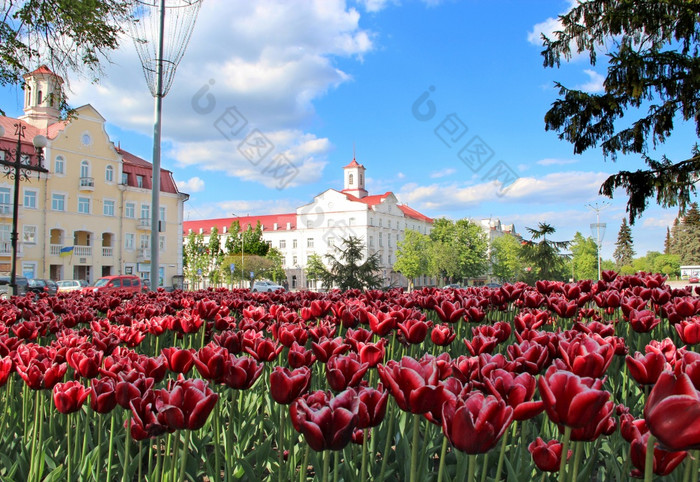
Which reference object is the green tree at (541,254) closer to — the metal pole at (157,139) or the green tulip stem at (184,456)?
the metal pole at (157,139)

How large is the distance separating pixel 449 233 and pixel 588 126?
6861 centimetres

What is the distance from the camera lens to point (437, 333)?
2.72 meters

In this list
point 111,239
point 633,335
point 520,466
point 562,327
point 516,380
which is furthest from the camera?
point 111,239

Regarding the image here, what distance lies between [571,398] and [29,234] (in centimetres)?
4649

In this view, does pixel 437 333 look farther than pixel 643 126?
No

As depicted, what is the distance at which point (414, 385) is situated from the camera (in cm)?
144

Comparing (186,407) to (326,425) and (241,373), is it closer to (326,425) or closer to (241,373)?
(241,373)

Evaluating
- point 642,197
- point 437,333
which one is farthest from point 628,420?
point 642,197

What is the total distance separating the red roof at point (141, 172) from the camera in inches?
1912

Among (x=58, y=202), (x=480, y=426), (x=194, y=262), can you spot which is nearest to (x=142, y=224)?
(x=58, y=202)

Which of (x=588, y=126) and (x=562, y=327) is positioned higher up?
(x=588, y=126)

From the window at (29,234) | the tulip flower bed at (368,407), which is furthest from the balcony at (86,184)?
the tulip flower bed at (368,407)

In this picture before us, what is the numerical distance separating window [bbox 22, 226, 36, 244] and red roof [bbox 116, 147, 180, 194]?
9574mm

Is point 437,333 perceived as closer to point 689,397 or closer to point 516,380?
point 516,380
